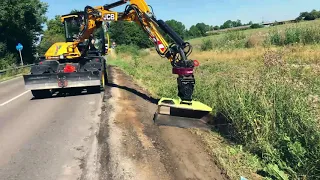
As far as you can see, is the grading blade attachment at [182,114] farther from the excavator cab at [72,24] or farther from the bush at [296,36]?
the bush at [296,36]

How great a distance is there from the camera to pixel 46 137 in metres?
7.39

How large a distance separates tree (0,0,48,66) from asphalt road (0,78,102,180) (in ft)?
103

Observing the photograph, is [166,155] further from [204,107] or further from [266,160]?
[204,107]

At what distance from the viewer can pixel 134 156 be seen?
590 cm

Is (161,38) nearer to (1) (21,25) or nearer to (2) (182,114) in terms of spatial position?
(2) (182,114)

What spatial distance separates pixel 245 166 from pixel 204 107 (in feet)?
9.31

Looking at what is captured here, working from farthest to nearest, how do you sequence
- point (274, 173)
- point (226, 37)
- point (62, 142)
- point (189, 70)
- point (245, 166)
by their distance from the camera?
point (226, 37) → point (189, 70) → point (62, 142) → point (245, 166) → point (274, 173)

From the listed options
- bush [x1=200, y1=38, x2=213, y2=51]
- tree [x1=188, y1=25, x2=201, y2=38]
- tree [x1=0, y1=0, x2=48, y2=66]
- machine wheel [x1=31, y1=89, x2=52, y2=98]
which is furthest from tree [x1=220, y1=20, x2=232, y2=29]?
machine wheel [x1=31, y1=89, x2=52, y2=98]

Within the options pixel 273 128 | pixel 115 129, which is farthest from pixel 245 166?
pixel 115 129

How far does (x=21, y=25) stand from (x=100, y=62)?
109 feet

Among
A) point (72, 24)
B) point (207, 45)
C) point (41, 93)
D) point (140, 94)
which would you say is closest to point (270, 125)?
point (140, 94)

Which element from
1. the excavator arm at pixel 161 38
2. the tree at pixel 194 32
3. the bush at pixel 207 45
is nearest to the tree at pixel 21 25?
the bush at pixel 207 45

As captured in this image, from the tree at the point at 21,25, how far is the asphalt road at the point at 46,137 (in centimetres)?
3153

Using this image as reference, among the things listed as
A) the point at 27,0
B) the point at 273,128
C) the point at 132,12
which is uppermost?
the point at 27,0
